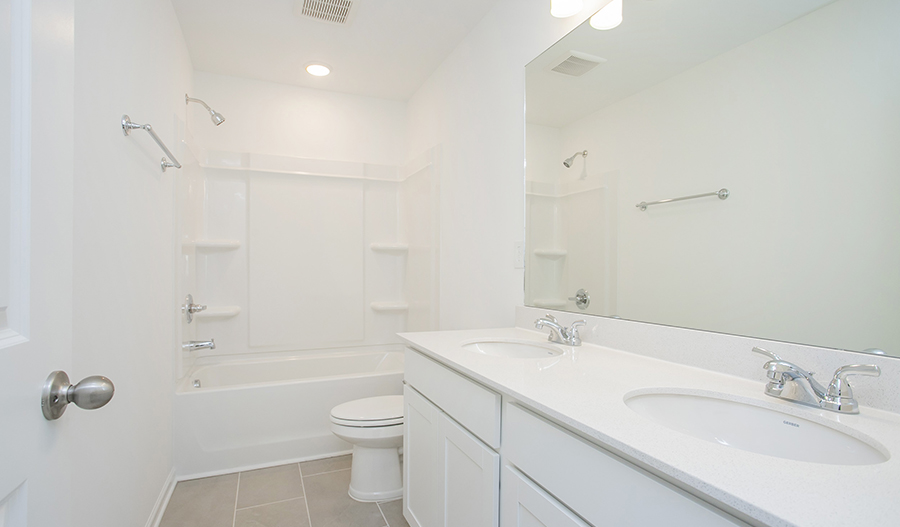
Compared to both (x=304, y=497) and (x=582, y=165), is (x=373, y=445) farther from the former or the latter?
(x=582, y=165)

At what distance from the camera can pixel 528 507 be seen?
37.7 inches

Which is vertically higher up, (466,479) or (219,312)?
(219,312)

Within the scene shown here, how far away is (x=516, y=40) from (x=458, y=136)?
0.66 meters

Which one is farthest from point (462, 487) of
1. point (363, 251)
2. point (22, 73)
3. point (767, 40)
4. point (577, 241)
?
point (363, 251)

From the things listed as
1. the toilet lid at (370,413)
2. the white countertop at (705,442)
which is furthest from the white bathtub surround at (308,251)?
the white countertop at (705,442)

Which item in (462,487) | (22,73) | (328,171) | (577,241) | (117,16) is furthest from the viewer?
(328,171)

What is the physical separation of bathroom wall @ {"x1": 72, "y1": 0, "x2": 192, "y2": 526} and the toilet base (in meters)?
0.84

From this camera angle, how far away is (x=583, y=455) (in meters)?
0.80

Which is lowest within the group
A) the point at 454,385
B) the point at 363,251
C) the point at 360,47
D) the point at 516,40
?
the point at 454,385

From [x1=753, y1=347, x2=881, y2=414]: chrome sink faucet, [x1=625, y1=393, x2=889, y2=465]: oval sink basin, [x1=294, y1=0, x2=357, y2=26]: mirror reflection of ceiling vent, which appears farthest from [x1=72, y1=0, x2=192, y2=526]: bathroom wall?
[x1=753, y1=347, x2=881, y2=414]: chrome sink faucet

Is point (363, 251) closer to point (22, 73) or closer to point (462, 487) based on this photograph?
point (462, 487)

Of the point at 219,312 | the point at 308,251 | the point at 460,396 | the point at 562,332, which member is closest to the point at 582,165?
the point at 562,332

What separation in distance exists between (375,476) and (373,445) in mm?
165

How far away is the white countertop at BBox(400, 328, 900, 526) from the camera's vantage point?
509 millimetres
